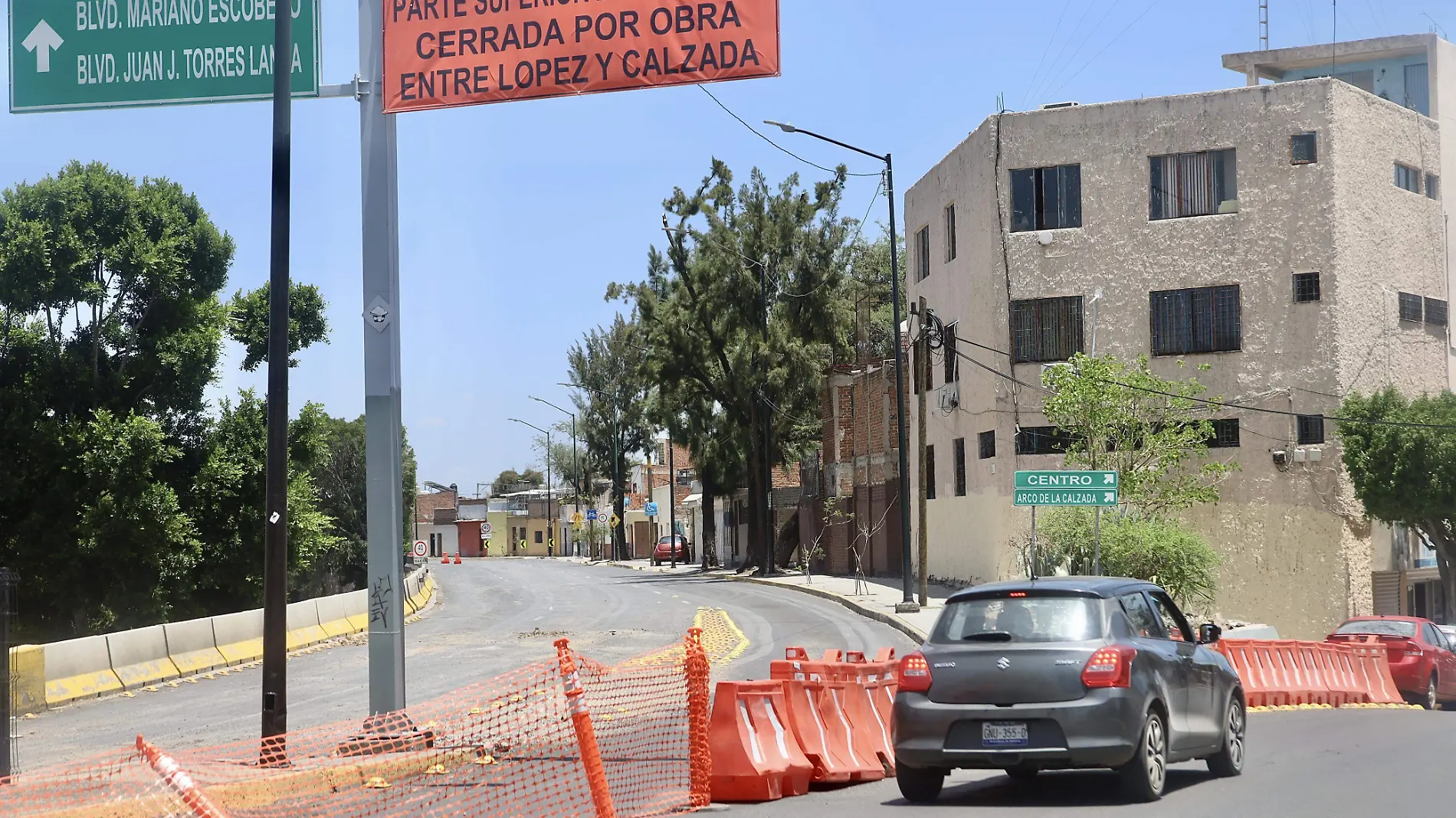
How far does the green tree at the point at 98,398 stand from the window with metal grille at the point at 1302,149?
27.5m

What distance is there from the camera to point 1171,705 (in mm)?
10266

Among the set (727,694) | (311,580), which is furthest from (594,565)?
(727,694)

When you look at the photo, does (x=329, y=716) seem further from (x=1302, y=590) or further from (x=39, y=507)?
(x=1302, y=590)

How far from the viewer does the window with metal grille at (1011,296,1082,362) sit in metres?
39.2

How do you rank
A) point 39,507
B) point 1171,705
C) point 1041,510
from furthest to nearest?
point 1041,510 < point 39,507 < point 1171,705

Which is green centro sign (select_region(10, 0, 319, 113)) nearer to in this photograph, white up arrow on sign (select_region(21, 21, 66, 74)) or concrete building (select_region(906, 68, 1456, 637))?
white up arrow on sign (select_region(21, 21, 66, 74))

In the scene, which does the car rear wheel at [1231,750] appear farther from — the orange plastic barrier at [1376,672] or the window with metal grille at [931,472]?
the window with metal grille at [931,472]

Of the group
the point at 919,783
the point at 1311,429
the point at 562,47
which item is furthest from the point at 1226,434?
the point at 919,783

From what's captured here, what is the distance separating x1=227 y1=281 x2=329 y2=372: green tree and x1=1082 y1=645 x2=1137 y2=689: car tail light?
94.8ft

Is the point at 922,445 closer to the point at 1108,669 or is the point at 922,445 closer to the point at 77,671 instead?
the point at 77,671

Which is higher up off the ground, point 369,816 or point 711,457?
point 711,457

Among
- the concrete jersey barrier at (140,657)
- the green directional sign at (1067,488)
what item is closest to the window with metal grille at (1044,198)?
the green directional sign at (1067,488)

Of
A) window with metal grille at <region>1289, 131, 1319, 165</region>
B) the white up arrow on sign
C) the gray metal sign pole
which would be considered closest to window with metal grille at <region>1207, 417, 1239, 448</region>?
window with metal grille at <region>1289, 131, 1319, 165</region>

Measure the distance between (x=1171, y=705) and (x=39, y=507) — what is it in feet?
93.6
